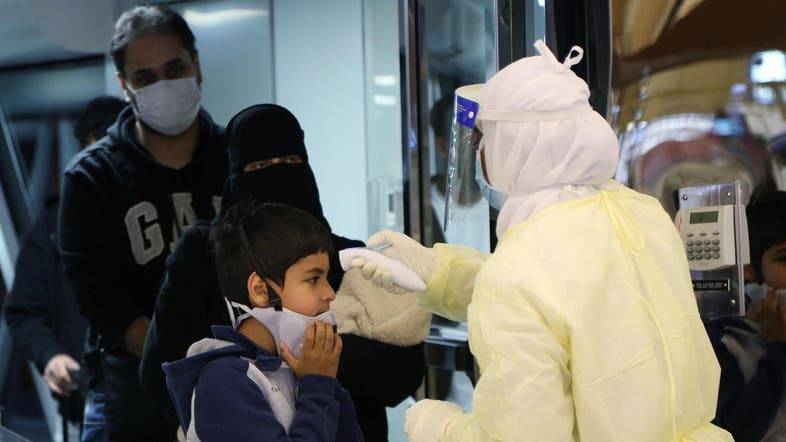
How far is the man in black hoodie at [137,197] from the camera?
232cm

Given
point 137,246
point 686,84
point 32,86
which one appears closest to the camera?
point 686,84

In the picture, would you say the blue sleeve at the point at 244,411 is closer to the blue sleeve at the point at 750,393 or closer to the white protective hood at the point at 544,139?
the white protective hood at the point at 544,139

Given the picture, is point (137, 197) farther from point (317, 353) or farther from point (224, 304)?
point (317, 353)

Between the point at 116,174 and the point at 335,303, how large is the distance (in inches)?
30.4

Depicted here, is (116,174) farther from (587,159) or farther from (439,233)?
(587,159)

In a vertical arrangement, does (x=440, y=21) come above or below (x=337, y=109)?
above

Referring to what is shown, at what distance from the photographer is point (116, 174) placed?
236cm

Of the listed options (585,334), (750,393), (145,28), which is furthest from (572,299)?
(145,28)

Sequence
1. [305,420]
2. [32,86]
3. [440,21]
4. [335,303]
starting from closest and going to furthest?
[305,420] → [335,303] → [440,21] → [32,86]

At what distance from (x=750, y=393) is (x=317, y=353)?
3.27 ft

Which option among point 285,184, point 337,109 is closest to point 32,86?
point 337,109

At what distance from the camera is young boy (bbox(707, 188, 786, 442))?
199 centimetres

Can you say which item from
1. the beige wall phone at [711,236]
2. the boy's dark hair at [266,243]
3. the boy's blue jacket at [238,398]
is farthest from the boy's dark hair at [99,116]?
the beige wall phone at [711,236]

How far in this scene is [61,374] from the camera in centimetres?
312
